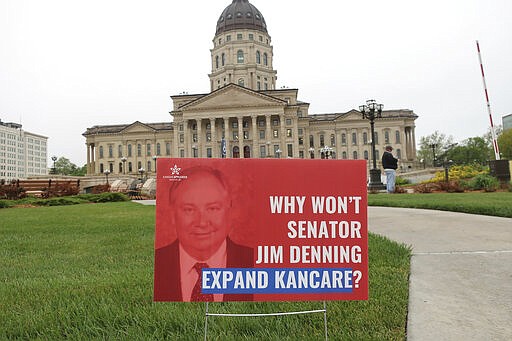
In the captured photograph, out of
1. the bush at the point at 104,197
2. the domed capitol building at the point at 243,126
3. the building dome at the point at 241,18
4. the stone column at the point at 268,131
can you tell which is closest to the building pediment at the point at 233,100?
the domed capitol building at the point at 243,126

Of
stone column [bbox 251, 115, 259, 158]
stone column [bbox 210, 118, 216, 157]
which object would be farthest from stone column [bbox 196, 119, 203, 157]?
stone column [bbox 251, 115, 259, 158]

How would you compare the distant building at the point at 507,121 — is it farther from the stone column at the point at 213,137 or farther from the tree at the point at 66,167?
the tree at the point at 66,167

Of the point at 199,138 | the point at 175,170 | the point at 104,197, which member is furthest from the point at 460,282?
the point at 199,138

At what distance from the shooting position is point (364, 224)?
2.56 meters

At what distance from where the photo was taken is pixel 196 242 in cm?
241

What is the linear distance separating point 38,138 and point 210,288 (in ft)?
694

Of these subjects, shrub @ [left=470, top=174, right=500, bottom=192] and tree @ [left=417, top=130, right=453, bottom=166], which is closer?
shrub @ [left=470, top=174, right=500, bottom=192]

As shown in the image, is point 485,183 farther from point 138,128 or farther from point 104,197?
point 138,128

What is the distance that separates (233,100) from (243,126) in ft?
25.0

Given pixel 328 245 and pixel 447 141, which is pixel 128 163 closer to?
pixel 447 141

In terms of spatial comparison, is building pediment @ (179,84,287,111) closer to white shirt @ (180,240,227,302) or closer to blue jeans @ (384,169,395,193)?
blue jeans @ (384,169,395,193)

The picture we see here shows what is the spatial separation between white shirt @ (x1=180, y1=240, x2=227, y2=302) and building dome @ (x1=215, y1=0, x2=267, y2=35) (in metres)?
92.1

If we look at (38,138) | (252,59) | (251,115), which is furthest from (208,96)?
(38,138)

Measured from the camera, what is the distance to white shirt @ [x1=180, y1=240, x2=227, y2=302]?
7.89ft
